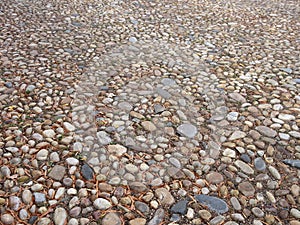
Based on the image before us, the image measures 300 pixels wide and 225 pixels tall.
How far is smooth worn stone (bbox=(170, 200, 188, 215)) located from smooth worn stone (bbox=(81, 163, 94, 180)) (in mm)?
693

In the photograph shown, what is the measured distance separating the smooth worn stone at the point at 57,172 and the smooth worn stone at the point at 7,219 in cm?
43

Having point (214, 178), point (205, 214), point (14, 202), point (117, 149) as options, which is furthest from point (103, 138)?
point (205, 214)

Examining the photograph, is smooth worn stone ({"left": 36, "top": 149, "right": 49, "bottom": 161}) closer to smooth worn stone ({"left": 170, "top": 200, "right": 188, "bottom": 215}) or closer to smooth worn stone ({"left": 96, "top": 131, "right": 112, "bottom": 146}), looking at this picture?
smooth worn stone ({"left": 96, "top": 131, "right": 112, "bottom": 146})

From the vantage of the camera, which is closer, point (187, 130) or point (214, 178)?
point (214, 178)

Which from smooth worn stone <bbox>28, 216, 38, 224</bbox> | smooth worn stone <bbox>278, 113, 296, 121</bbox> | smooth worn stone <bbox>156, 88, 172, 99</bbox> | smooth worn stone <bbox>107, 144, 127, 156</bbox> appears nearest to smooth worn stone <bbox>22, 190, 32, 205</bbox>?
smooth worn stone <bbox>28, 216, 38, 224</bbox>

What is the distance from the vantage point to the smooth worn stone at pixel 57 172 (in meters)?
2.65

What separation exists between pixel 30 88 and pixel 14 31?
69.7 inches

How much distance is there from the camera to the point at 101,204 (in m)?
2.46

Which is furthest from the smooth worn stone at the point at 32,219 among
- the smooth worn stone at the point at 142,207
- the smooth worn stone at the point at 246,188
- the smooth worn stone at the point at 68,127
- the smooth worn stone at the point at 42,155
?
the smooth worn stone at the point at 246,188

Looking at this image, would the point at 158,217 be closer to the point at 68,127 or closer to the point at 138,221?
the point at 138,221

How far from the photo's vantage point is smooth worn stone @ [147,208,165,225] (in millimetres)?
2359

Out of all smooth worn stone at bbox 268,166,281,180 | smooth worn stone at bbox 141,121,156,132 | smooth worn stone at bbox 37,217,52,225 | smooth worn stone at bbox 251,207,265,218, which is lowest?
smooth worn stone at bbox 37,217,52,225

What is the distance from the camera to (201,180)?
2.69m

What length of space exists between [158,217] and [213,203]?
1.41ft
